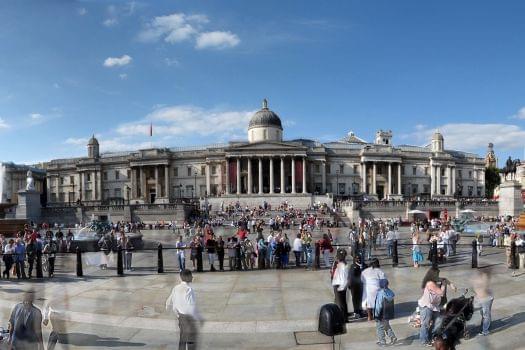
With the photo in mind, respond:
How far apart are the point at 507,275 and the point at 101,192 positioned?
99.5 metres

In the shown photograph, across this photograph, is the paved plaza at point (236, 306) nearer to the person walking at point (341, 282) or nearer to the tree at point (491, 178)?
the person walking at point (341, 282)

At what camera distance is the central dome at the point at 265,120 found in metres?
94.2

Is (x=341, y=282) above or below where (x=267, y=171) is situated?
below

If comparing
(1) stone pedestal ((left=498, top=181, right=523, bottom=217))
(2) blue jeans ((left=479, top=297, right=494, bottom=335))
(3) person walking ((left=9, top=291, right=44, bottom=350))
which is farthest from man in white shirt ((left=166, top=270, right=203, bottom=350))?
(1) stone pedestal ((left=498, top=181, right=523, bottom=217))

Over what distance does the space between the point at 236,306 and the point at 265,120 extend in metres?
83.9

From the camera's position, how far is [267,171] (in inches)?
3575

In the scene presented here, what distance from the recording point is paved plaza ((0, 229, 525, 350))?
9172mm

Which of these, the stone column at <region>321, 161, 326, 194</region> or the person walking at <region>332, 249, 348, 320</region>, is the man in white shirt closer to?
the person walking at <region>332, 249, 348, 320</region>

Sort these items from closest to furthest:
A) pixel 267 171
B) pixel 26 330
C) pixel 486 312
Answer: pixel 26 330 → pixel 486 312 → pixel 267 171

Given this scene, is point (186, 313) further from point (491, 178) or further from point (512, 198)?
point (491, 178)

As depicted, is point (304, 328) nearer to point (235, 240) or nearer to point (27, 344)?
point (27, 344)

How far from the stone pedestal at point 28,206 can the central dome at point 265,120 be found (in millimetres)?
55200

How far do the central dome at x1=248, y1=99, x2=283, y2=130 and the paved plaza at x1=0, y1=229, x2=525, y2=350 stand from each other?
253 feet

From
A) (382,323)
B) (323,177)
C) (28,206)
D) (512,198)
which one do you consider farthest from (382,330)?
(323,177)
